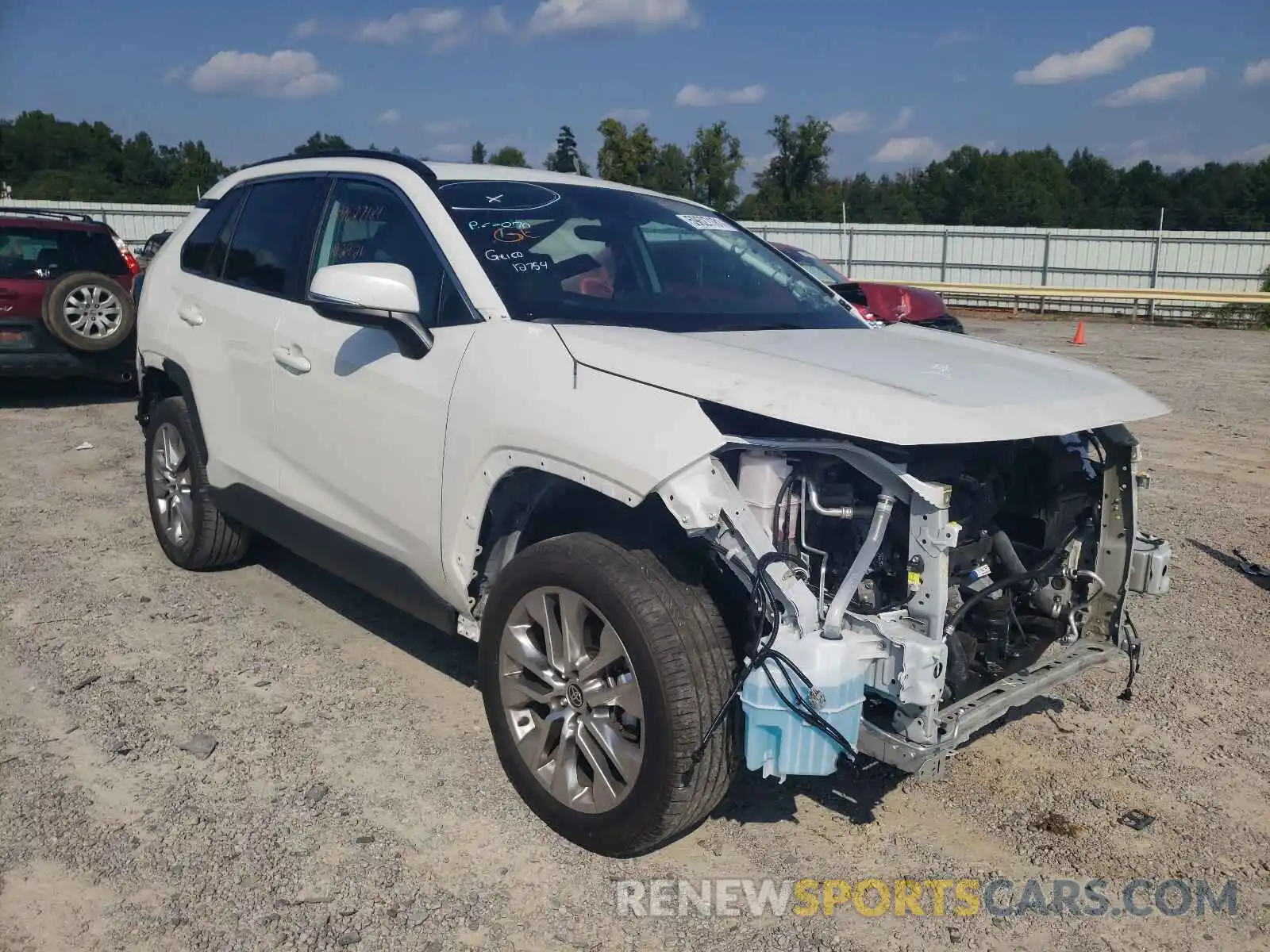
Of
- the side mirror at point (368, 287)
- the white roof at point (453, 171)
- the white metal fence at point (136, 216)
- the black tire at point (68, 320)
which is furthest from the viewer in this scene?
the white metal fence at point (136, 216)

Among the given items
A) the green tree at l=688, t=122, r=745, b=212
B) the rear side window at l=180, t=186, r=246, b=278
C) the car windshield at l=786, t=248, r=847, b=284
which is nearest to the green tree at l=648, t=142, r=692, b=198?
the green tree at l=688, t=122, r=745, b=212

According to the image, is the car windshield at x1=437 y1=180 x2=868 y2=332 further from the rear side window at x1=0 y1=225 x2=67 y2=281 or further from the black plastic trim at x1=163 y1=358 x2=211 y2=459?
the rear side window at x1=0 y1=225 x2=67 y2=281

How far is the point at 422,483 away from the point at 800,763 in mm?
1537

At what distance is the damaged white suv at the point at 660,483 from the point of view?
107 inches

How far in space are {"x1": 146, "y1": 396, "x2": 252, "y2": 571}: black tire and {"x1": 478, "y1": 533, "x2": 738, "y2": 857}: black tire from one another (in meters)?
2.65

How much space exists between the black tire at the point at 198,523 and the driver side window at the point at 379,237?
1.37m

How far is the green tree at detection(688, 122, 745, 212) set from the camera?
56.8 m

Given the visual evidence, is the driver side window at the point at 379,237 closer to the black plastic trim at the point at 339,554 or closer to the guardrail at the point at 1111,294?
the black plastic trim at the point at 339,554

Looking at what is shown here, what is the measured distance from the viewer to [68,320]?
9.20 meters

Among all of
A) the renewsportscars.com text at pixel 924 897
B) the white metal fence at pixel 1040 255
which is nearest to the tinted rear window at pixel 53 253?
the renewsportscars.com text at pixel 924 897

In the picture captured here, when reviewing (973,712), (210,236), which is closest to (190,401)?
(210,236)

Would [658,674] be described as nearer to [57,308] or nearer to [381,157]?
[381,157]

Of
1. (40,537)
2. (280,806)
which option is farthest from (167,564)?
(280,806)

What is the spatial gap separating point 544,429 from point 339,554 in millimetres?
1399
